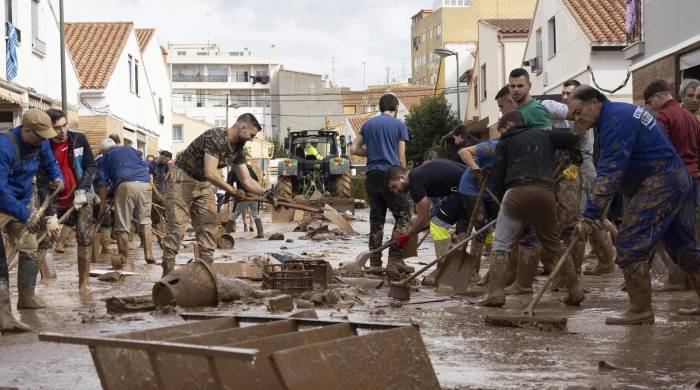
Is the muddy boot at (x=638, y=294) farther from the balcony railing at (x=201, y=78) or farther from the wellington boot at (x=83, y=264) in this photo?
the balcony railing at (x=201, y=78)

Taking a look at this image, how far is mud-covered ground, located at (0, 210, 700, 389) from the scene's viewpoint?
516 cm

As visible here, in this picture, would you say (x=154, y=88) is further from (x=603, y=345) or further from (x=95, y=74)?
(x=603, y=345)

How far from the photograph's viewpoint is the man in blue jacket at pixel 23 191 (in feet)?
26.2

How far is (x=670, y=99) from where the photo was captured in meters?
9.00

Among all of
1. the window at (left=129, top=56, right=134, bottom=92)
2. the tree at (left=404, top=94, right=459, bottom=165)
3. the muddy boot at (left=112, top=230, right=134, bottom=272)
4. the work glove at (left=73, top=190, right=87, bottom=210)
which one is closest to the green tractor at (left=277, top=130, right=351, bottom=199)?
the window at (left=129, top=56, right=134, bottom=92)

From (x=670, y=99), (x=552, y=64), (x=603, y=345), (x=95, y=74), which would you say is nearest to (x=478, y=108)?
(x=552, y=64)

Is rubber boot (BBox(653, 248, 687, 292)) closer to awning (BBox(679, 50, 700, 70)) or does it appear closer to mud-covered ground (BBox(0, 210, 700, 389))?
mud-covered ground (BBox(0, 210, 700, 389))

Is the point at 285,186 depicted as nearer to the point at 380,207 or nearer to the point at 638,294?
the point at 380,207

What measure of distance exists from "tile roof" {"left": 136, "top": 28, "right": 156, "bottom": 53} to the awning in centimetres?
3168

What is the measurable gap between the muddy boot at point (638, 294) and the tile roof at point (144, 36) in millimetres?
40610

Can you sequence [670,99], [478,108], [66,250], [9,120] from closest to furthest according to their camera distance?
[670,99] → [66,250] → [9,120] → [478,108]

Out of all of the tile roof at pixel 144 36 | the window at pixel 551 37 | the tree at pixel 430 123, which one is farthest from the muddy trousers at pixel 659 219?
the tree at pixel 430 123

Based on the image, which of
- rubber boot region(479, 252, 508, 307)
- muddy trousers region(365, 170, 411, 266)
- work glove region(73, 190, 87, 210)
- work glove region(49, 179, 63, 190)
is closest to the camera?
rubber boot region(479, 252, 508, 307)

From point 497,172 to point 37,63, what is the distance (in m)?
20.8
